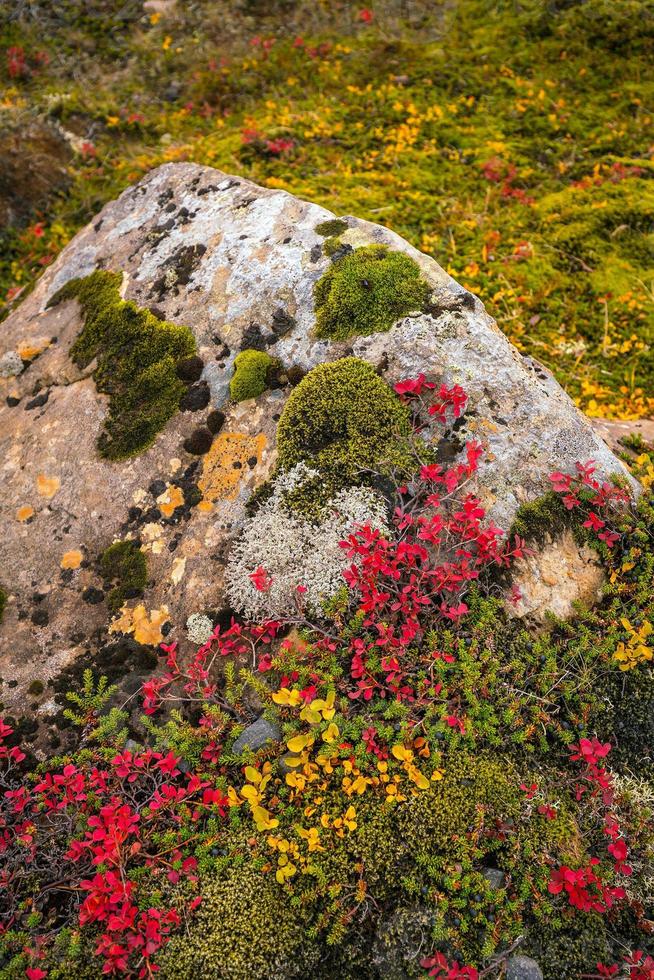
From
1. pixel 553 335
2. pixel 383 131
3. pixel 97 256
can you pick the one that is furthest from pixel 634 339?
pixel 97 256

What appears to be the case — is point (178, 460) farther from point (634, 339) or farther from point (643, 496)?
point (634, 339)

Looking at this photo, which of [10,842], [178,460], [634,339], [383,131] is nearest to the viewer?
[10,842]

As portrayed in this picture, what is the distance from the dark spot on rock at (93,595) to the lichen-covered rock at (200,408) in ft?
0.04

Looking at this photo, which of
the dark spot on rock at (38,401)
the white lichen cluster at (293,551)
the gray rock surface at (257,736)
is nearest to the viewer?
Result: the gray rock surface at (257,736)

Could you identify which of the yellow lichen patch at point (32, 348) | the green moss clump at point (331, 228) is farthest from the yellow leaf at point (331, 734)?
the yellow lichen patch at point (32, 348)

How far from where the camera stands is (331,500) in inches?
216

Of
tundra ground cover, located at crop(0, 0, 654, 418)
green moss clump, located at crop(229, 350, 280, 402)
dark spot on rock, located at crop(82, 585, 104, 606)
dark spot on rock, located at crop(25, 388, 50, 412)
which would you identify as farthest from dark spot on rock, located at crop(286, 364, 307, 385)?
tundra ground cover, located at crop(0, 0, 654, 418)

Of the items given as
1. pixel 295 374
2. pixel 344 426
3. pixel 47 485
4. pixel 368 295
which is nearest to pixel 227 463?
pixel 295 374

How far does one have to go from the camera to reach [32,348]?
23.8 feet

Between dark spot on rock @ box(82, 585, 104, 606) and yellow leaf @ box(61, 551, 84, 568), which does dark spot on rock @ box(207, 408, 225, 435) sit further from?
dark spot on rock @ box(82, 585, 104, 606)

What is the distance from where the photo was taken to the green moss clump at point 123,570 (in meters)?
5.59

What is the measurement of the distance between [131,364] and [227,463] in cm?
177

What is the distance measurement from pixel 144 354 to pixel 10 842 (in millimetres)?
4754

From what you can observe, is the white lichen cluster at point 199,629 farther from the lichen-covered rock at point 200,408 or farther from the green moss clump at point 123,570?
the green moss clump at point 123,570
